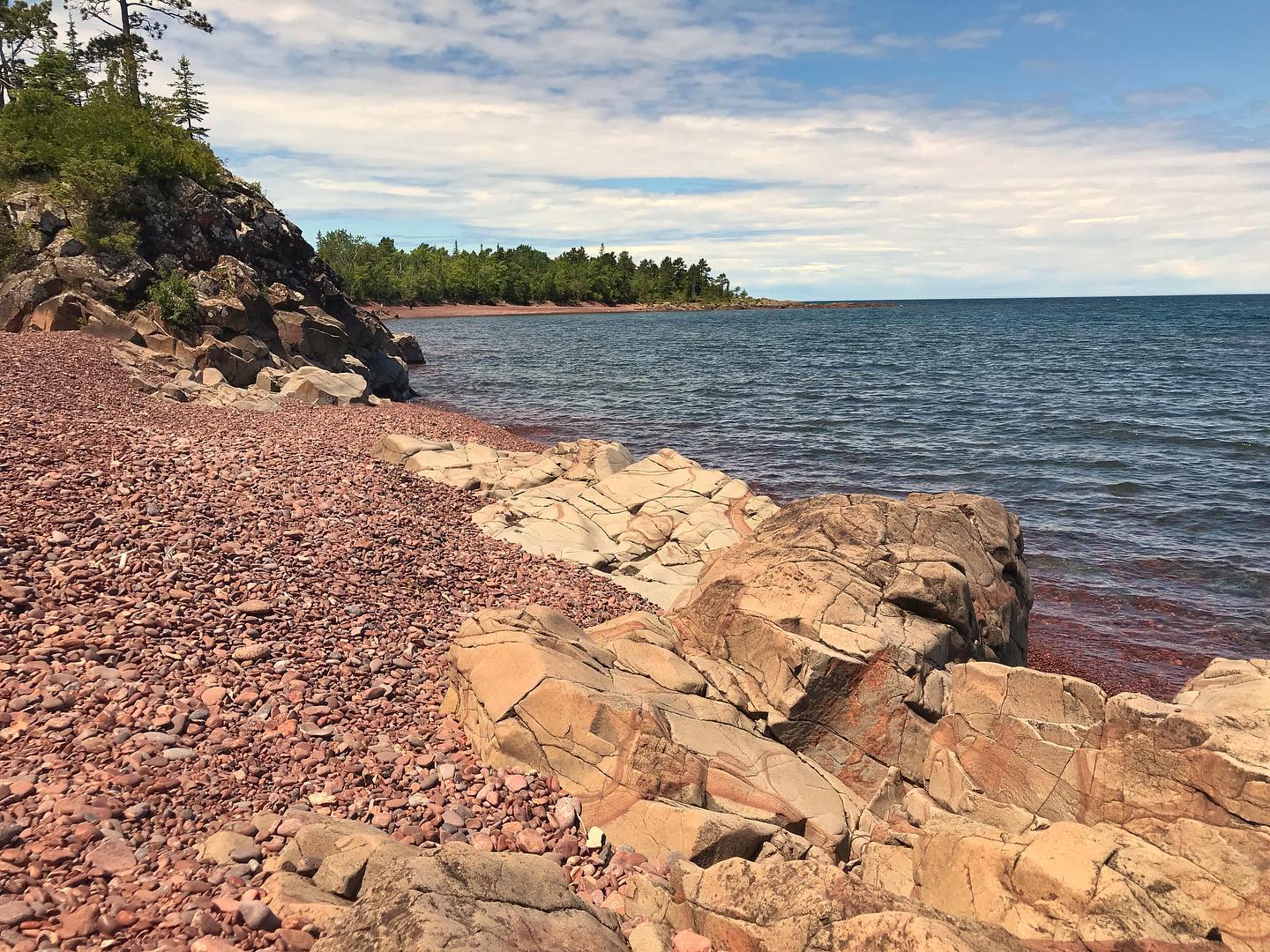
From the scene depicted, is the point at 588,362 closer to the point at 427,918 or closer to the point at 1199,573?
the point at 1199,573

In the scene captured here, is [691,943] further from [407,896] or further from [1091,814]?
[1091,814]

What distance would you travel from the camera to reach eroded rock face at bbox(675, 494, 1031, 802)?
34.2 ft

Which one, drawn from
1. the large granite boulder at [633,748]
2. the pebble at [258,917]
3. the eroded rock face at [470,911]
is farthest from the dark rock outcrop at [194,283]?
the eroded rock face at [470,911]

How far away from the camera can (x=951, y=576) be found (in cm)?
1191

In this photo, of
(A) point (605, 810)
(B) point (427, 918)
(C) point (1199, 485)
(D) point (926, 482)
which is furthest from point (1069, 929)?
(C) point (1199, 485)

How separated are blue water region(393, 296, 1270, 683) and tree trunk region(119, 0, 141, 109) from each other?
2232 centimetres

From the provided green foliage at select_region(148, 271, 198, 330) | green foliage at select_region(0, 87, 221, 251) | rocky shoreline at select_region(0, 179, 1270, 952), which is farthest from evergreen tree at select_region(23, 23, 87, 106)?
rocky shoreline at select_region(0, 179, 1270, 952)

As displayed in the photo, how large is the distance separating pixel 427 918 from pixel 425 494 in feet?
47.9

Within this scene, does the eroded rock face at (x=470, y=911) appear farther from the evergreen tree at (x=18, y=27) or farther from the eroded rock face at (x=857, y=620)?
the evergreen tree at (x=18, y=27)

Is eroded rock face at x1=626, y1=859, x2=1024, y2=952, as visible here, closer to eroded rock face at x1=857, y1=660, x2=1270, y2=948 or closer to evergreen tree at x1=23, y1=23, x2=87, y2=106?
eroded rock face at x1=857, y1=660, x2=1270, y2=948

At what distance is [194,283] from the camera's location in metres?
31.2

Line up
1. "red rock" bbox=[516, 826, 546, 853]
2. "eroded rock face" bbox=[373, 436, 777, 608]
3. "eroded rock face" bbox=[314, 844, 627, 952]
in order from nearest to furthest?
"eroded rock face" bbox=[314, 844, 627, 952]
"red rock" bbox=[516, 826, 546, 853]
"eroded rock face" bbox=[373, 436, 777, 608]

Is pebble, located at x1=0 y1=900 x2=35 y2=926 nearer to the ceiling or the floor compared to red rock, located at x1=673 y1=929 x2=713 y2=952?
nearer to the ceiling

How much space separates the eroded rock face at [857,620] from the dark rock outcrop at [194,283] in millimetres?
24767
